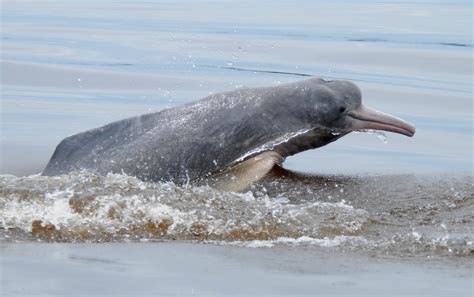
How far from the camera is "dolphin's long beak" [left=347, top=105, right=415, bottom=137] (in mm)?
13438

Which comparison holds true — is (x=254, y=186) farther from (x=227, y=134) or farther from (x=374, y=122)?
(x=374, y=122)

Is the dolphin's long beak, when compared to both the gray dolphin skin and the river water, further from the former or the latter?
the river water

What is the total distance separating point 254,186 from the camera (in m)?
11.7

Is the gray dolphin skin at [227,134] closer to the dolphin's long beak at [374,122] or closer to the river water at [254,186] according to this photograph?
the dolphin's long beak at [374,122]

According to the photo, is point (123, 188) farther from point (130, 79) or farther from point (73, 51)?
point (73, 51)

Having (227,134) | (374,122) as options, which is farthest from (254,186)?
(374,122)

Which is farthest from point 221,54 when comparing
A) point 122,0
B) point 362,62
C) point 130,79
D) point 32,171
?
point 122,0

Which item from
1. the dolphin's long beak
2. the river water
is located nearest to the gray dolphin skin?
the dolphin's long beak

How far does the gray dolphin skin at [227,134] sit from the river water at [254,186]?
0.41 metres

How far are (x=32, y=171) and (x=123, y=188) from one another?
2.90m

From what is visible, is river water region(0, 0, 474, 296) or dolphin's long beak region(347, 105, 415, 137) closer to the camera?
river water region(0, 0, 474, 296)

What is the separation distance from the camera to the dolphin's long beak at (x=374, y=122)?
13438 millimetres

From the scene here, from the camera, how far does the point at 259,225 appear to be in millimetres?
9695

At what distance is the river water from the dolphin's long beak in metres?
0.46
